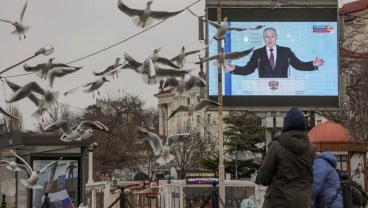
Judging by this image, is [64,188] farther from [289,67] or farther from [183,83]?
[183,83]

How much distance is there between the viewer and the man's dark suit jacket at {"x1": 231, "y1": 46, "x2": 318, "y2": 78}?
80.9 feet

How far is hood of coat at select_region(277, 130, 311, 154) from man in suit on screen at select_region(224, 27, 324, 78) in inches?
672

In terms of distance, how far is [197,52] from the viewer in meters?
4.20

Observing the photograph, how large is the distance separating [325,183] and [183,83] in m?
5.80

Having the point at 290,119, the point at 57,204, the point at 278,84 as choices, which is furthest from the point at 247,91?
the point at 290,119

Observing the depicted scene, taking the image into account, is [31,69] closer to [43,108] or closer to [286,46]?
[43,108]

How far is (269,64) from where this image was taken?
24.8m

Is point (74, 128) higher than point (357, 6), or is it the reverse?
point (357, 6)

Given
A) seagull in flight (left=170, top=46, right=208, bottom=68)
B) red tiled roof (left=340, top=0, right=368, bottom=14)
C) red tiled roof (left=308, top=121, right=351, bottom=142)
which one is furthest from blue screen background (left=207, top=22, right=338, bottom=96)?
red tiled roof (left=340, top=0, right=368, bottom=14)

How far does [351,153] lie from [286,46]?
178 inches

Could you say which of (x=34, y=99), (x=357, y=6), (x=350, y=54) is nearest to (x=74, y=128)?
(x=34, y=99)

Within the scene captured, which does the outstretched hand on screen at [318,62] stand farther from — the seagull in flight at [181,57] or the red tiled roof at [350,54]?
the seagull in flight at [181,57]

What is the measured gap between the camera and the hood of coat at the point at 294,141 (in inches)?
293

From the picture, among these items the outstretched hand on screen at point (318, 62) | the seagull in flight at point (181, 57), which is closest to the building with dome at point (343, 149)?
the outstretched hand on screen at point (318, 62)
